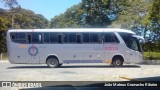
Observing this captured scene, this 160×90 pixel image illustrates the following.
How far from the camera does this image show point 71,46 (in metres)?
26.2

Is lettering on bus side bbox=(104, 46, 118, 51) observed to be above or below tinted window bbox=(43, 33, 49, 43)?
below

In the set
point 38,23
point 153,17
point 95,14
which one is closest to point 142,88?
→ point 153,17

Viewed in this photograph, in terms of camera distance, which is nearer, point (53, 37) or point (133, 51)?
point (53, 37)

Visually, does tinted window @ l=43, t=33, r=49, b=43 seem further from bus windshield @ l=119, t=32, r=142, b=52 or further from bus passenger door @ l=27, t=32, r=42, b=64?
bus windshield @ l=119, t=32, r=142, b=52

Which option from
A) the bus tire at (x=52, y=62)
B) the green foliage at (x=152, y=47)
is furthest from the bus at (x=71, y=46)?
the green foliage at (x=152, y=47)

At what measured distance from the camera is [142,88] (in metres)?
10.9

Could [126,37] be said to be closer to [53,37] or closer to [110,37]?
[110,37]

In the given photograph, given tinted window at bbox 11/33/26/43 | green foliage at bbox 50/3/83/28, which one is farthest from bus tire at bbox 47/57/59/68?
green foliage at bbox 50/3/83/28

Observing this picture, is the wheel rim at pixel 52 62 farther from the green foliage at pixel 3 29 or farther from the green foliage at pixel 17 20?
the green foliage at pixel 3 29

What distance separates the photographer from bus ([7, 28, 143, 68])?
1016 inches

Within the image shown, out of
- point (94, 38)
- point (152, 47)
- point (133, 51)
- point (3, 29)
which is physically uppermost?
point (3, 29)

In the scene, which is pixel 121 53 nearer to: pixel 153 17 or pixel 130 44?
pixel 130 44

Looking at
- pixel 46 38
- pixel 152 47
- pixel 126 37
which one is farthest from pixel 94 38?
pixel 152 47

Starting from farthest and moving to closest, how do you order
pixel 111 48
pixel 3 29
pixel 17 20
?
pixel 17 20
pixel 3 29
pixel 111 48
